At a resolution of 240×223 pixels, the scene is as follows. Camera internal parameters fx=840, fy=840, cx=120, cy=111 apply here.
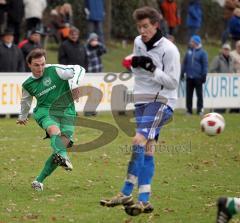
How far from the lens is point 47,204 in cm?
1037

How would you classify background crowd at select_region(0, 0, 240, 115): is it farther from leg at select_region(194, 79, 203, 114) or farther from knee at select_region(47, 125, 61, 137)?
knee at select_region(47, 125, 61, 137)

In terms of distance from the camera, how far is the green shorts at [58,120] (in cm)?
1134

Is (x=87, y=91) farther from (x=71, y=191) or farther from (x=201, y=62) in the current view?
(x=71, y=191)

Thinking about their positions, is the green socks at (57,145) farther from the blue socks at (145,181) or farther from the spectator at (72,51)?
the spectator at (72,51)

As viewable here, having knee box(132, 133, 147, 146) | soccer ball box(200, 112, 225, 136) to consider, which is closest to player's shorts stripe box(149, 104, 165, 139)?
knee box(132, 133, 147, 146)

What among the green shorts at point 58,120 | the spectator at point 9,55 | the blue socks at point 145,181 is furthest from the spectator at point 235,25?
the blue socks at point 145,181

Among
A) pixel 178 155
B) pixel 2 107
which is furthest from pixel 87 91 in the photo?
pixel 178 155

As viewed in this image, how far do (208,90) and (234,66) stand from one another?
4.11 feet

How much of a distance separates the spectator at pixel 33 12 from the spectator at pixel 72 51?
2.53m

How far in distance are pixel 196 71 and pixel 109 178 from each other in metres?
9.73

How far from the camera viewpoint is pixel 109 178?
12.4 metres

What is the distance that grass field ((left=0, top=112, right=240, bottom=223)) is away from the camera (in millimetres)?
9867

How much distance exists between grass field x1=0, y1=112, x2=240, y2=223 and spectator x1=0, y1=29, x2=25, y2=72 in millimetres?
1984

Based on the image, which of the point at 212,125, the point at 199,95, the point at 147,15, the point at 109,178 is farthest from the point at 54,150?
the point at 199,95
